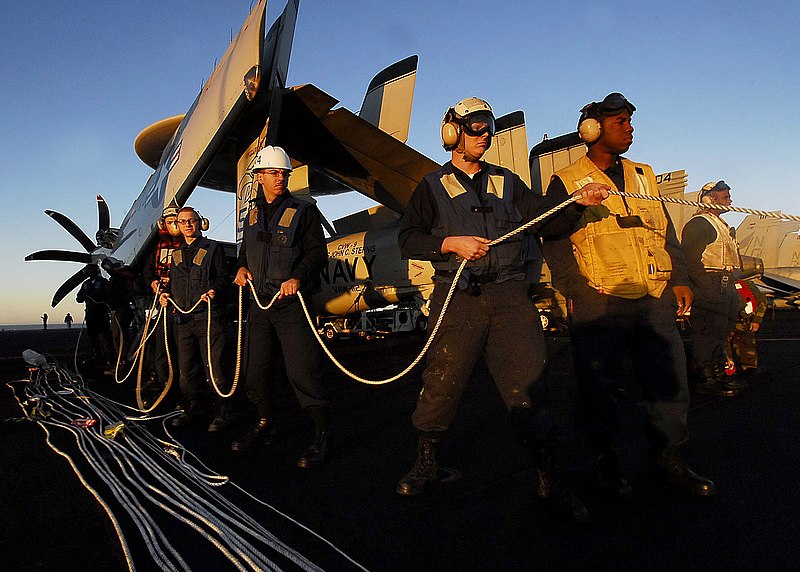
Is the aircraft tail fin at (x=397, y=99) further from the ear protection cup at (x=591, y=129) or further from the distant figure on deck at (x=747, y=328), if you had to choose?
the ear protection cup at (x=591, y=129)

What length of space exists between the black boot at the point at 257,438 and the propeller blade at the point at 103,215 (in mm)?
16114

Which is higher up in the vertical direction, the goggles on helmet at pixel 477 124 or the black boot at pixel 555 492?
the goggles on helmet at pixel 477 124

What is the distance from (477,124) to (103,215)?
1783 centimetres

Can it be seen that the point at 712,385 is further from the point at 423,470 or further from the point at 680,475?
the point at 423,470

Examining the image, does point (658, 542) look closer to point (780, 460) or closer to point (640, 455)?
point (640, 455)

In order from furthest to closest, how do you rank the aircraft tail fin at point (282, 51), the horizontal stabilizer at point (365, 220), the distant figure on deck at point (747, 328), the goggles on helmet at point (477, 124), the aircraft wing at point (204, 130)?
the horizontal stabilizer at point (365, 220) < the aircraft tail fin at point (282, 51) < the aircraft wing at point (204, 130) < the distant figure on deck at point (747, 328) < the goggles on helmet at point (477, 124)

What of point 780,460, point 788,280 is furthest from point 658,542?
point 788,280

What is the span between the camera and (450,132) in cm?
262

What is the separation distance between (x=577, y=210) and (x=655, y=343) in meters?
0.79

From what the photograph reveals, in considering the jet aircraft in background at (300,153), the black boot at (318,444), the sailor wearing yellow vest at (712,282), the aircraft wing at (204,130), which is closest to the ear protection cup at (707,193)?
the sailor wearing yellow vest at (712,282)

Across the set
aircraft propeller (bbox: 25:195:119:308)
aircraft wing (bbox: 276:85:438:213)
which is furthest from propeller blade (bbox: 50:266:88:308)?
aircraft wing (bbox: 276:85:438:213)

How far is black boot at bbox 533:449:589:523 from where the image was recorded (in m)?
2.12

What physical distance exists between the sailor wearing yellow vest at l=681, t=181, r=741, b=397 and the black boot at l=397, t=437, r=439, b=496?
11.8 feet

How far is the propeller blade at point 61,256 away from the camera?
15.4 metres
